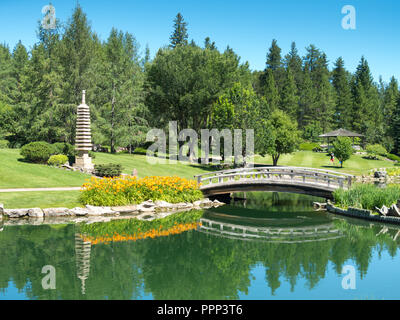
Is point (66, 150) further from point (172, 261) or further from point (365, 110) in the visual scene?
point (365, 110)

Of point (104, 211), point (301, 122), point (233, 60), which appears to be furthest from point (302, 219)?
point (301, 122)

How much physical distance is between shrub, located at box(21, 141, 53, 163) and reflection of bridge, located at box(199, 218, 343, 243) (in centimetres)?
1922

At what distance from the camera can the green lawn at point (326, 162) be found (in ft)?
198

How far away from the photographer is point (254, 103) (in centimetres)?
5253

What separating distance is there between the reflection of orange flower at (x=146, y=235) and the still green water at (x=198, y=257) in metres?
0.05

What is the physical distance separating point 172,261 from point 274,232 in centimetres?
853

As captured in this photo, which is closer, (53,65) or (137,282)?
(137,282)

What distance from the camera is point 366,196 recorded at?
2891cm

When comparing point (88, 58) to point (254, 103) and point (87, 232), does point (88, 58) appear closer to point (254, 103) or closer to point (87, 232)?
point (254, 103)

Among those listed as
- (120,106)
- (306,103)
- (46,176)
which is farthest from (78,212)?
(306,103)

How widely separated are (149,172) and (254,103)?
15.7 m

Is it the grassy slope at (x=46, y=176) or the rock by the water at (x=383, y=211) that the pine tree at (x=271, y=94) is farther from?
the rock by the water at (x=383, y=211)

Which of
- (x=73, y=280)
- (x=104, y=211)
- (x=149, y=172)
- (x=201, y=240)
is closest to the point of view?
(x=73, y=280)

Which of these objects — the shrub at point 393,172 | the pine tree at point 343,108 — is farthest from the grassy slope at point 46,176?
the pine tree at point 343,108
